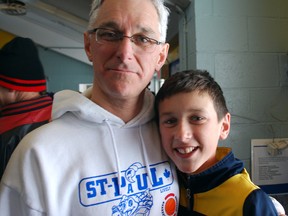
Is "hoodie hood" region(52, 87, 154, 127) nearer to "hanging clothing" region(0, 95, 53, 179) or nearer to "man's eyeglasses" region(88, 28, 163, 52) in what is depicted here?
"man's eyeglasses" region(88, 28, 163, 52)

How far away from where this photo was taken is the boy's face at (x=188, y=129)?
0.83m

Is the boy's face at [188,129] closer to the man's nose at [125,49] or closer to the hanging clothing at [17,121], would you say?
the man's nose at [125,49]

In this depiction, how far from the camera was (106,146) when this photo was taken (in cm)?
79

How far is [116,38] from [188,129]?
14.0 inches

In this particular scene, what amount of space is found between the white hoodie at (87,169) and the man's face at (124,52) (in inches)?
3.8

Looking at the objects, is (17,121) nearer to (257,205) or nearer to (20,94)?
(20,94)

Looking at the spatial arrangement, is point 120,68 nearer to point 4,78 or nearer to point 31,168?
point 31,168

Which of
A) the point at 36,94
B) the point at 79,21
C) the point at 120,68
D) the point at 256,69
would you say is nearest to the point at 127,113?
the point at 120,68

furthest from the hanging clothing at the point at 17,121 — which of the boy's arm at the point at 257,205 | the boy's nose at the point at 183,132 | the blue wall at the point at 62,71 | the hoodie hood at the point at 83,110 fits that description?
the blue wall at the point at 62,71

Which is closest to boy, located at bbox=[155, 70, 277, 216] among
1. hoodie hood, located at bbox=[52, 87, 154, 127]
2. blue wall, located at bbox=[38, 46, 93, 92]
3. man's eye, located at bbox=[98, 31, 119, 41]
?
hoodie hood, located at bbox=[52, 87, 154, 127]

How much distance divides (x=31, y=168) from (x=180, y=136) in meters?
0.43

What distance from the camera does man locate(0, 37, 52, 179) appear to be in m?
1.27

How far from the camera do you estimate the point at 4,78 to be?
138 centimetres

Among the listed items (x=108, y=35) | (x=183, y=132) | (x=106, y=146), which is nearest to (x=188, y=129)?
(x=183, y=132)
